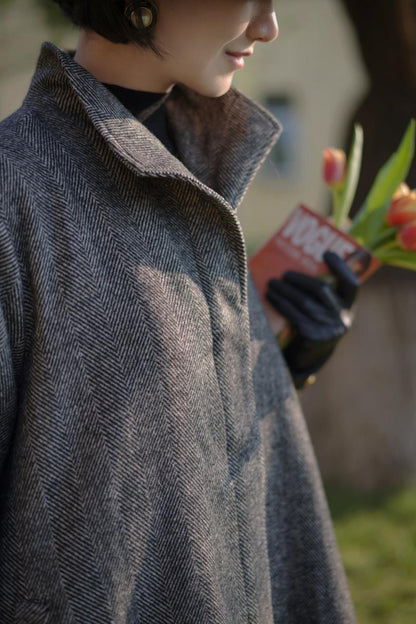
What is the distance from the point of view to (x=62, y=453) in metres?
1.18

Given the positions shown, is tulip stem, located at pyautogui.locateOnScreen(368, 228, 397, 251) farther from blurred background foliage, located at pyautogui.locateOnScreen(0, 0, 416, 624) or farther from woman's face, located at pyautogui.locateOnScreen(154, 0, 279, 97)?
blurred background foliage, located at pyautogui.locateOnScreen(0, 0, 416, 624)

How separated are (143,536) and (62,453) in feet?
0.62

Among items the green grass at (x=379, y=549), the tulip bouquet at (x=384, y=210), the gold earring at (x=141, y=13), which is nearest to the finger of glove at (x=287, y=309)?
the tulip bouquet at (x=384, y=210)

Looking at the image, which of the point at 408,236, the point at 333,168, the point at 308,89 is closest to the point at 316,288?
the point at 408,236

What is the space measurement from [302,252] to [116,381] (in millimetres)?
749

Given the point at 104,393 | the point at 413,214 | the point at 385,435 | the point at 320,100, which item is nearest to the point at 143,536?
the point at 104,393

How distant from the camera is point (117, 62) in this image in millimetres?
1396

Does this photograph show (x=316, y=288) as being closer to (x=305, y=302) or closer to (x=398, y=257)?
(x=305, y=302)

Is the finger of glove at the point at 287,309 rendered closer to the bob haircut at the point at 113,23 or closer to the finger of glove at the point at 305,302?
the finger of glove at the point at 305,302

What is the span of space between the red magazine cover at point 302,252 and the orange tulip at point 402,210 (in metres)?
0.12

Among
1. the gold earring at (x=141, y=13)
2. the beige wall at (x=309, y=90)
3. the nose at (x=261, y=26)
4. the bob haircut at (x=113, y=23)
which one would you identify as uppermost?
the nose at (x=261, y=26)

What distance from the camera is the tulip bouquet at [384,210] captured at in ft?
6.12

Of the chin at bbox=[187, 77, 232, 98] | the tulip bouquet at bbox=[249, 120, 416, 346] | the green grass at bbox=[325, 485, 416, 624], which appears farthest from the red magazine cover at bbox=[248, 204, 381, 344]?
the green grass at bbox=[325, 485, 416, 624]

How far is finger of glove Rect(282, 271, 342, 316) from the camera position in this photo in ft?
5.80
